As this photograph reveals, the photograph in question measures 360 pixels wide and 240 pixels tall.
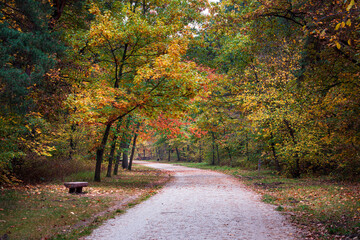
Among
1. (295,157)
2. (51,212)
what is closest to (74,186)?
(51,212)

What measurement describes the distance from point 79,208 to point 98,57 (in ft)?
31.0

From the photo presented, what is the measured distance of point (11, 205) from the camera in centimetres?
762

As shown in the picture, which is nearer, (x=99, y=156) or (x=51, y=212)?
(x=51, y=212)

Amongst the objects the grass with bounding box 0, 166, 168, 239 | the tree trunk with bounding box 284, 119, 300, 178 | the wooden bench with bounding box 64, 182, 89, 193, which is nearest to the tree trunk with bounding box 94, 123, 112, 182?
the grass with bounding box 0, 166, 168, 239

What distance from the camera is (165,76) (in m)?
12.1

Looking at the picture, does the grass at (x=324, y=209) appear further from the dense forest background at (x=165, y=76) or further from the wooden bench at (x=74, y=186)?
the wooden bench at (x=74, y=186)

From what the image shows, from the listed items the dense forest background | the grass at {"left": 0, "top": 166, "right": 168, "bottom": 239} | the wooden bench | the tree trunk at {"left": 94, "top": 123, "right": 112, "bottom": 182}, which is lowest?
the grass at {"left": 0, "top": 166, "right": 168, "bottom": 239}

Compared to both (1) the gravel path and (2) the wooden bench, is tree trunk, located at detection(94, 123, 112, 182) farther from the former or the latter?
(1) the gravel path

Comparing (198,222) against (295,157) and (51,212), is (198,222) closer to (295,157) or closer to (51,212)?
(51,212)

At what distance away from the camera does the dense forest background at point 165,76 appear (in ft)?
23.9

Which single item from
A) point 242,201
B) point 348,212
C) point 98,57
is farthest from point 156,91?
point 348,212

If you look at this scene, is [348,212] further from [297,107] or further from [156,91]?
[156,91]

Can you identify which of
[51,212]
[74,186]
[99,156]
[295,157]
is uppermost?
[295,157]

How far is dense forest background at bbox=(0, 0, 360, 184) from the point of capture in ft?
23.9
